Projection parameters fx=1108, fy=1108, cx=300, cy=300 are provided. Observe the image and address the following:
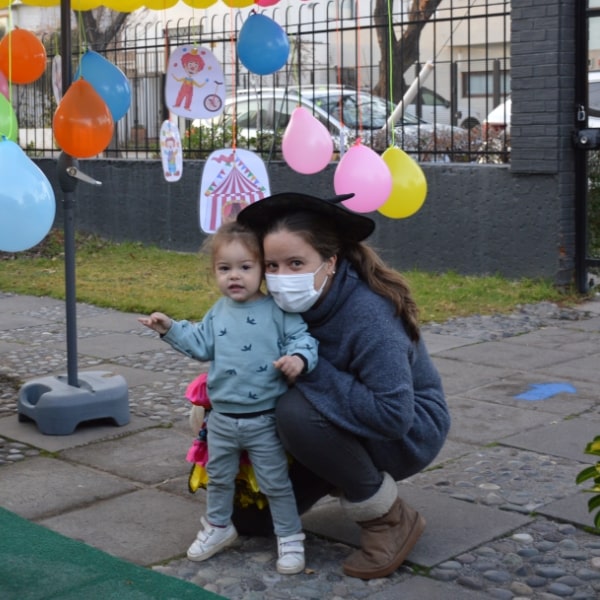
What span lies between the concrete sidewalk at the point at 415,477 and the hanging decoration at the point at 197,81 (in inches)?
61.6

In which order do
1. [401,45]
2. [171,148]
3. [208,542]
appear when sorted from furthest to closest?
[401,45]
[171,148]
[208,542]

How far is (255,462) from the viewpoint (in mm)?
3648

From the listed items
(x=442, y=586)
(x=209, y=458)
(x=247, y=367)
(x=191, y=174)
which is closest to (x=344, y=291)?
(x=247, y=367)

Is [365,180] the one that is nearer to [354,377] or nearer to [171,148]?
[354,377]

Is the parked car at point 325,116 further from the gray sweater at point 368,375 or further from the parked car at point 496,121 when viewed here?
the gray sweater at point 368,375

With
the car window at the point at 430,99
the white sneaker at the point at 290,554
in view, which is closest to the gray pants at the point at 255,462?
the white sneaker at the point at 290,554

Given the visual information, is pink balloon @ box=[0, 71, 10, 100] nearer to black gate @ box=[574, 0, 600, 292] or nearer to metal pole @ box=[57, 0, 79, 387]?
metal pole @ box=[57, 0, 79, 387]

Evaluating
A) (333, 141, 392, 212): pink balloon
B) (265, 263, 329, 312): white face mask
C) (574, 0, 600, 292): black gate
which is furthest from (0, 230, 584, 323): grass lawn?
(265, 263, 329, 312): white face mask

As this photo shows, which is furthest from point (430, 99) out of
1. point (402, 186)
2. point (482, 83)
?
point (402, 186)

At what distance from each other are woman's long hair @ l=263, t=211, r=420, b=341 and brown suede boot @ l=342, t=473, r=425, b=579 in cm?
55

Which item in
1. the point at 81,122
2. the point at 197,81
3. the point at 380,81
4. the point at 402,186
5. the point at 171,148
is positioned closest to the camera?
the point at 81,122

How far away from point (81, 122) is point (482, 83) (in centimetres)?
640

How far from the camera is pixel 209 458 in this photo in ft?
12.2

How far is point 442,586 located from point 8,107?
275 centimetres
